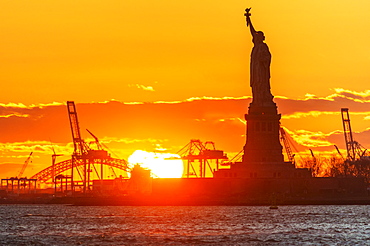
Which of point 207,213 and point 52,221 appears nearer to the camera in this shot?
point 52,221

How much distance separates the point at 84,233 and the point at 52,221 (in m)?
34.1

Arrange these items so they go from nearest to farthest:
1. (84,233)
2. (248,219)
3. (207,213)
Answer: (84,233), (248,219), (207,213)

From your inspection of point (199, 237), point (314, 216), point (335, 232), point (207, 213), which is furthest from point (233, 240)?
point (207, 213)

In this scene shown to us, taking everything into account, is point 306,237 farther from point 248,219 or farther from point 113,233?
point 248,219

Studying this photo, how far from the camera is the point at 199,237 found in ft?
412

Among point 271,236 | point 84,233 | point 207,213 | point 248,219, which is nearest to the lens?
point 271,236

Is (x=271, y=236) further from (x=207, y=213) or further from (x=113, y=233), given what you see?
(x=207, y=213)

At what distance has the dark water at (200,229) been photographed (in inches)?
4761

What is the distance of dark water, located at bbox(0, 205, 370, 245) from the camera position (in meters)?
121

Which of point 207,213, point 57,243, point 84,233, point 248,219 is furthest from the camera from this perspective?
point 207,213

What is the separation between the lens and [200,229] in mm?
139500

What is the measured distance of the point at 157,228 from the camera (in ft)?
472

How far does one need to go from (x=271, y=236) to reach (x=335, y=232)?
10519mm

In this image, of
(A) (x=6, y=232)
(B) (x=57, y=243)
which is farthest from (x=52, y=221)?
(B) (x=57, y=243)
